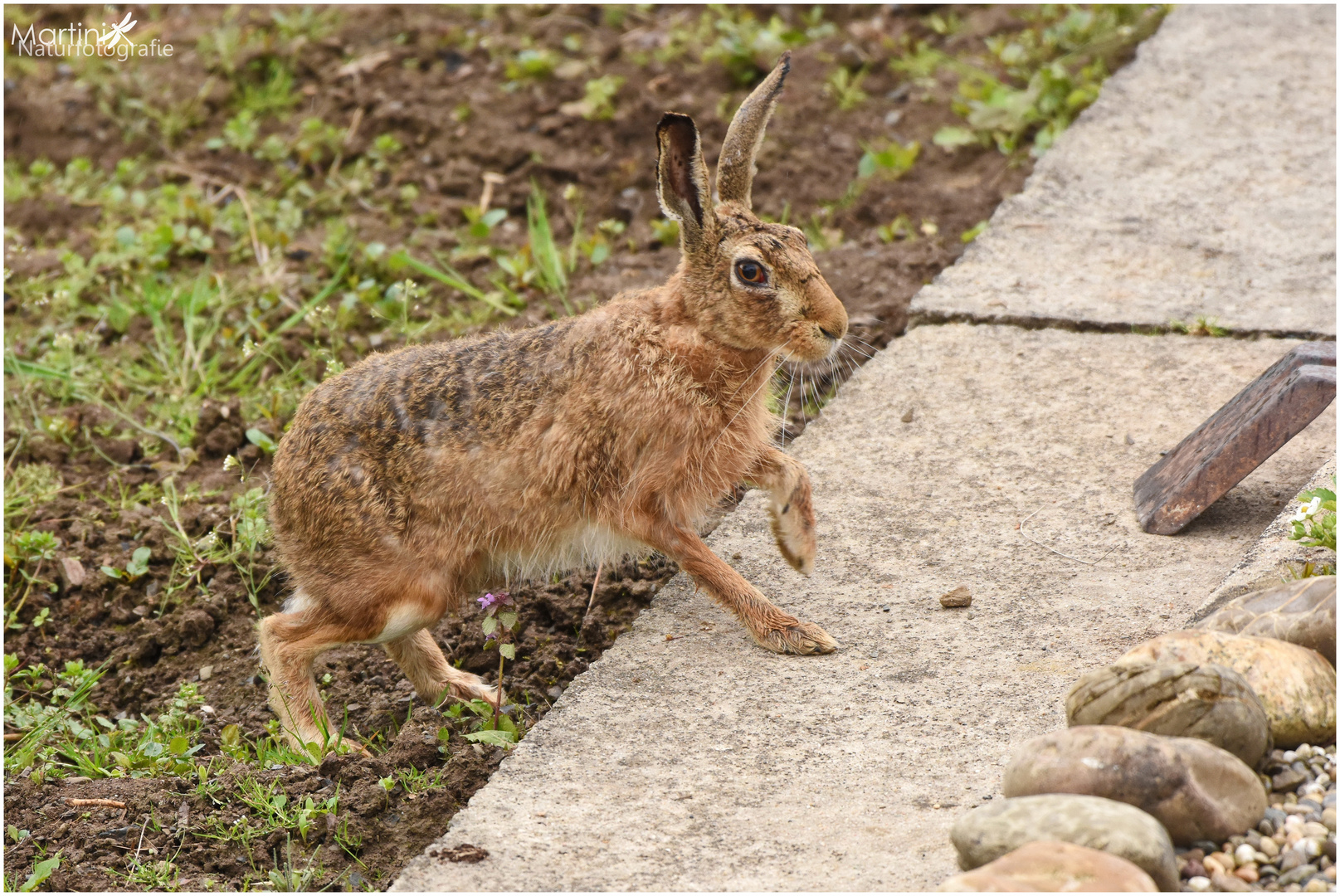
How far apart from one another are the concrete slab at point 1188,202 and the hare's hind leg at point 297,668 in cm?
→ 267

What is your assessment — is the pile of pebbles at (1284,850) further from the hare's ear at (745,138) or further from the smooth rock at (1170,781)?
the hare's ear at (745,138)

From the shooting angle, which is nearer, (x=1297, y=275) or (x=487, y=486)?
(x=487, y=486)

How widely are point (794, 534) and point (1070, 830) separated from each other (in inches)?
63.0

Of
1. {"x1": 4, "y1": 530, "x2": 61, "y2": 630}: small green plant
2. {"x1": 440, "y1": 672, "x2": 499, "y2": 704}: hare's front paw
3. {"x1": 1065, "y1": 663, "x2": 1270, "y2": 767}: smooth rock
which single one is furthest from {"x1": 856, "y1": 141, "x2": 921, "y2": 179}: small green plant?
{"x1": 1065, "y1": 663, "x2": 1270, "y2": 767}: smooth rock

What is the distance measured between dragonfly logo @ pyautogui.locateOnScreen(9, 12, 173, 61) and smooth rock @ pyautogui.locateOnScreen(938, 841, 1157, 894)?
284 inches

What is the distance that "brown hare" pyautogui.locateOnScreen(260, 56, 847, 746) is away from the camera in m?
3.90

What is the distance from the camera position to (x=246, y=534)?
4.73 m

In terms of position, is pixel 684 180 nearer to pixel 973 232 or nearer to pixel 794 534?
pixel 794 534

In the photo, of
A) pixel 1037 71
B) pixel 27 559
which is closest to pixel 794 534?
pixel 27 559

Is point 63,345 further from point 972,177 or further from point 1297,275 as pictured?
point 1297,275

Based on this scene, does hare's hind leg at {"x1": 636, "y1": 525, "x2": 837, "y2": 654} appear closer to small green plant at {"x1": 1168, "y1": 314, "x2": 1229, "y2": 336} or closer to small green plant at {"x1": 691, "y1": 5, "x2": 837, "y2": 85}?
small green plant at {"x1": 1168, "y1": 314, "x2": 1229, "y2": 336}

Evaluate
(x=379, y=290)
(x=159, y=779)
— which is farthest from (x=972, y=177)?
(x=159, y=779)

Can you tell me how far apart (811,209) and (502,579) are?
2.95 meters

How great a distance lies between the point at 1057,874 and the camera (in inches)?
96.9
